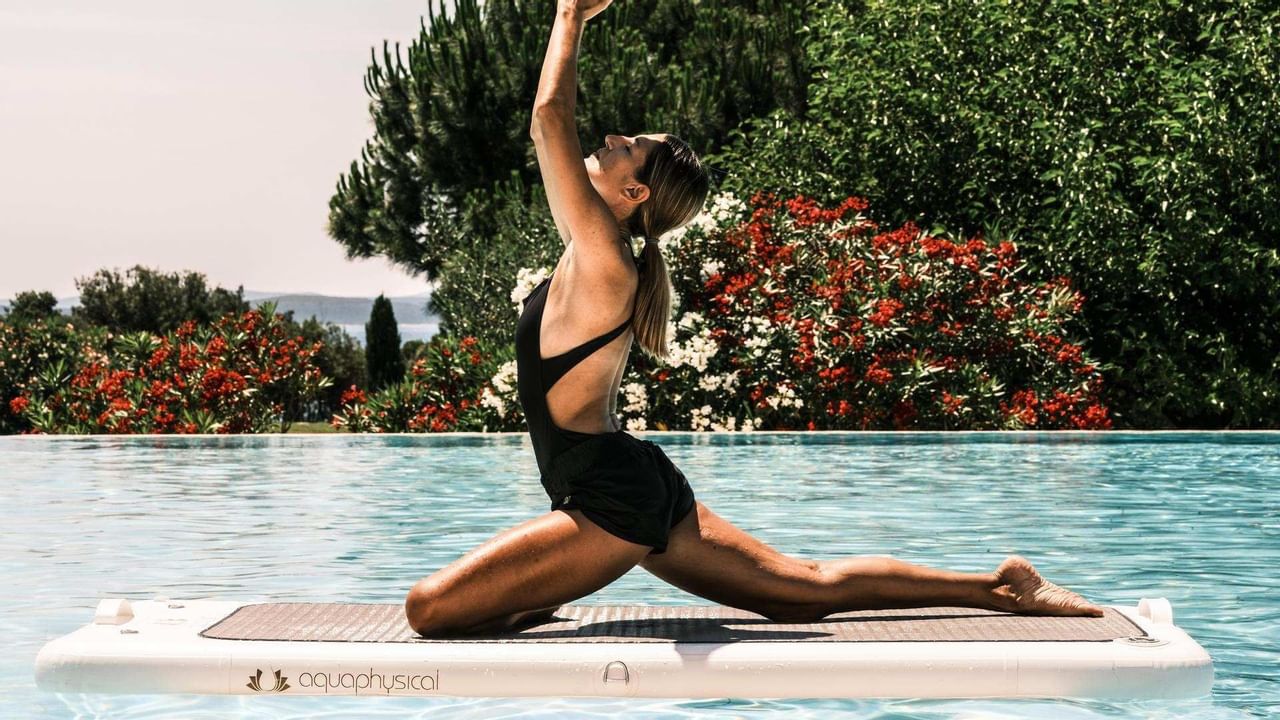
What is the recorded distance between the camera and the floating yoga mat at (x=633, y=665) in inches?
155

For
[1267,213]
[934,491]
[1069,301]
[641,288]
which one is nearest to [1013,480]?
[934,491]

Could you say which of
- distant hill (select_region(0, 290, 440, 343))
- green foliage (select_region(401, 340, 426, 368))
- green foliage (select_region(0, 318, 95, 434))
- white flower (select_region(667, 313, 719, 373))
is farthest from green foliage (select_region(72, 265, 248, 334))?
white flower (select_region(667, 313, 719, 373))

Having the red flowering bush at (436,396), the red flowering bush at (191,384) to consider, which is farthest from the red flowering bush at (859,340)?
the red flowering bush at (191,384)

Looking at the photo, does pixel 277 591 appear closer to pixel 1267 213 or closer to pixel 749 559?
pixel 749 559

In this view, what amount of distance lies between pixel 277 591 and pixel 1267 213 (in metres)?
11.9

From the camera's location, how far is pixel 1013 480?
10.7 meters

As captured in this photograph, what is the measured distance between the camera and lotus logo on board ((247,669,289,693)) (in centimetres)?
394

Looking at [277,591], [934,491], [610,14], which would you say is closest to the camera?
[277,591]

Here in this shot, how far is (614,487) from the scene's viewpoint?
4.09 m

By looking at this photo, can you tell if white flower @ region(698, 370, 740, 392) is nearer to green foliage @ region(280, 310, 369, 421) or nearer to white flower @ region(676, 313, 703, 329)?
white flower @ region(676, 313, 703, 329)

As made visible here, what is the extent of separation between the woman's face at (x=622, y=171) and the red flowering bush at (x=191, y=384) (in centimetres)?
1235

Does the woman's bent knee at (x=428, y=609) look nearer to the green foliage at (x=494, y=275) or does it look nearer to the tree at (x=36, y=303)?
the green foliage at (x=494, y=275)

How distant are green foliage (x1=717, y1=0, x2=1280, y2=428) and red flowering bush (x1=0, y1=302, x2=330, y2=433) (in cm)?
577

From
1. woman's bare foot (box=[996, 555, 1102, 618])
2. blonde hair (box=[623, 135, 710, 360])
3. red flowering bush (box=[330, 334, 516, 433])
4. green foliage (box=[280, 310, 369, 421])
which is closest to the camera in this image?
blonde hair (box=[623, 135, 710, 360])
